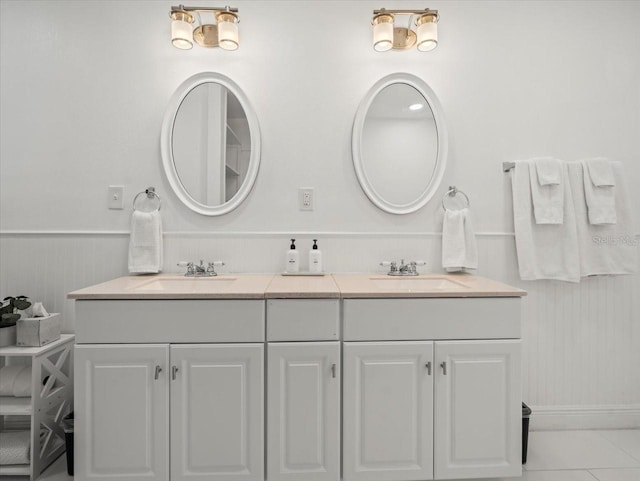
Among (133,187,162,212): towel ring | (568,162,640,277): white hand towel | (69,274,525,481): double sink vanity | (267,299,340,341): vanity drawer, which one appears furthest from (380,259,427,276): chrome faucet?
(133,187,162,212): towel ring

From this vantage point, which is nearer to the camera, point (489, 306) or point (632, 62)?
point (489, 306)

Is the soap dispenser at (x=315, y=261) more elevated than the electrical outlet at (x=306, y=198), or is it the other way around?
the electrical outlet at (x=306, y=198)

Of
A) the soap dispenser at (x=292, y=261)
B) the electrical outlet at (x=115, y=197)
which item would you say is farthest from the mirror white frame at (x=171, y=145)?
the soap dispenser at (x=292, y=261)

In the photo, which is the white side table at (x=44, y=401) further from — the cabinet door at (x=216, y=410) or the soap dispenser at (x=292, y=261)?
the soap dispenser at (x=292, y=261)

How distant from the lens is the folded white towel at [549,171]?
1894 millimetres

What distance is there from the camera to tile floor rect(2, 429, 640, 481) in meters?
1.59

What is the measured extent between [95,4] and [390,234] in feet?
6.34

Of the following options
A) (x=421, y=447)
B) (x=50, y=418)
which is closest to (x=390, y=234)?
(x=421, y=447)

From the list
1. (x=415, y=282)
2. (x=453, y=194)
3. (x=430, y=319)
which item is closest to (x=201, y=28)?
(x=453, y=194)

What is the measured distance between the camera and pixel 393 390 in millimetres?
1429

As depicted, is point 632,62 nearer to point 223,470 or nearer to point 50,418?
point 223,470

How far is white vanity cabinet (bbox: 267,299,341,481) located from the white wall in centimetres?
57

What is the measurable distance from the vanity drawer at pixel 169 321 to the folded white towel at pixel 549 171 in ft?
5.06

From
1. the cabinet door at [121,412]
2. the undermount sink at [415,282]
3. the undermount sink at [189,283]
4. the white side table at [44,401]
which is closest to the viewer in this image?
the cabinet door at [121,412]
